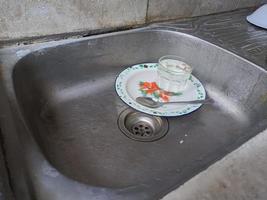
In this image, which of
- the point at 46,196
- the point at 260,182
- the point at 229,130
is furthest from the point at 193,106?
the point at 46,196

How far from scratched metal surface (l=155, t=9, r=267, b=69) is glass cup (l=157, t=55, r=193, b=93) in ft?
0.40

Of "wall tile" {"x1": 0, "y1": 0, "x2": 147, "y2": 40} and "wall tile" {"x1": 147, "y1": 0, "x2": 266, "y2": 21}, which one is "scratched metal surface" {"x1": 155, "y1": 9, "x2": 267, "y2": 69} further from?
"wall tile" {"x1": 0, "y1": 0, "x2": 147, "y2": 40}

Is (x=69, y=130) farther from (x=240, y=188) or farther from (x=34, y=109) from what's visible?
(x=240, y=188)

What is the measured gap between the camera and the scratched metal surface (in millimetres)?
704

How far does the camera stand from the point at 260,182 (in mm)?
357

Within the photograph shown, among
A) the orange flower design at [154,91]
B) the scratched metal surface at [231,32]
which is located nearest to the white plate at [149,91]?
the orange flower design at [154,91]

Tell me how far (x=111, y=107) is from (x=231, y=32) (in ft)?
1.41

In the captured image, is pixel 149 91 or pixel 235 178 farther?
pixel 149 91

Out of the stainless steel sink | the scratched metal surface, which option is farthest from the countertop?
the scratched metal surface

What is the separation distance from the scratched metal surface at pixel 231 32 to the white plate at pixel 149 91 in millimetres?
134

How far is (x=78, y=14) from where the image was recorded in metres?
0.63

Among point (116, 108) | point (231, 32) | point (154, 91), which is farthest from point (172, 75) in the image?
point (231, 32)

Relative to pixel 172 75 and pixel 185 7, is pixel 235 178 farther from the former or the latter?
pixel 185 7

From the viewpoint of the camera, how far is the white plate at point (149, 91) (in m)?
0.62
